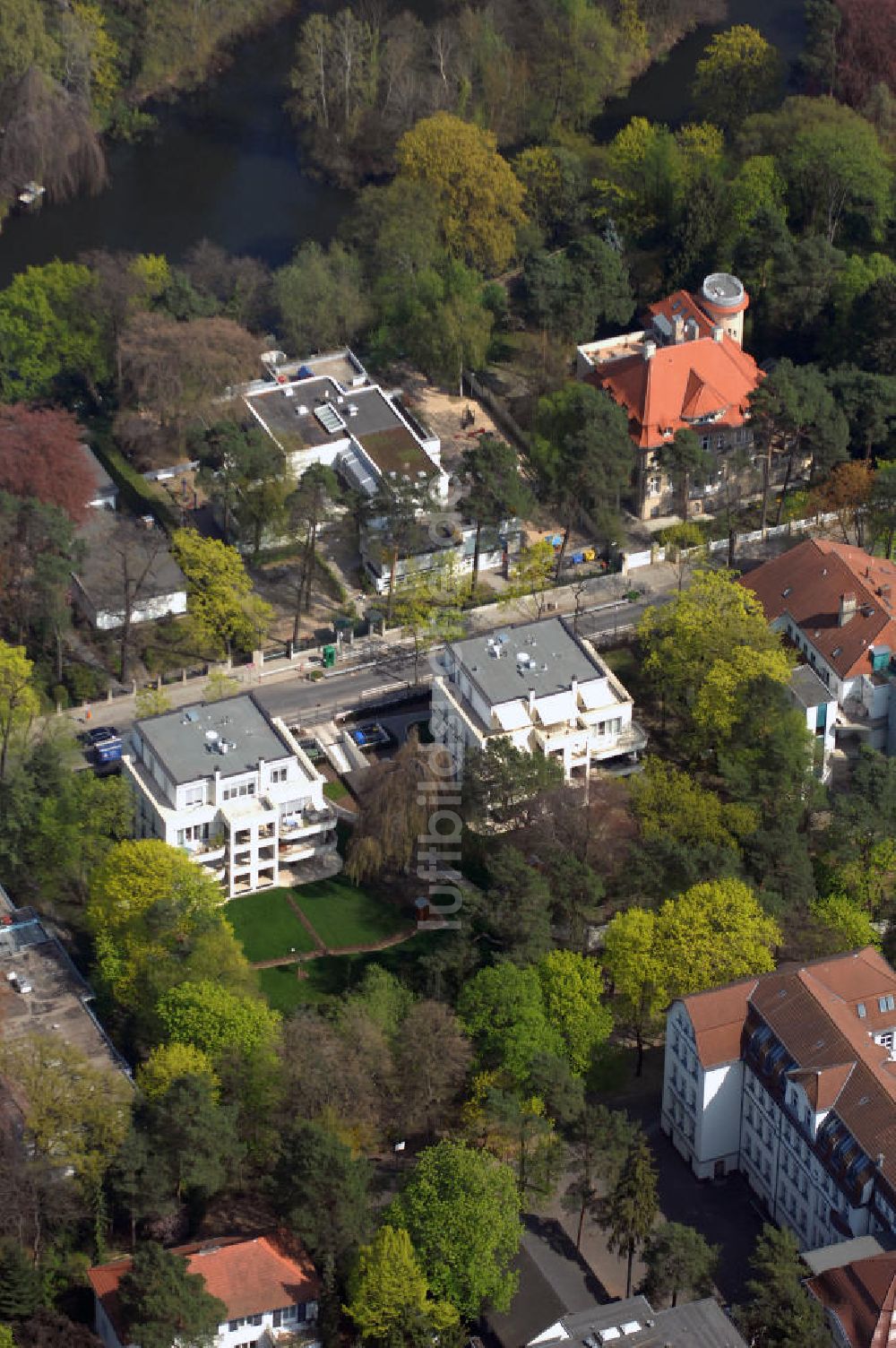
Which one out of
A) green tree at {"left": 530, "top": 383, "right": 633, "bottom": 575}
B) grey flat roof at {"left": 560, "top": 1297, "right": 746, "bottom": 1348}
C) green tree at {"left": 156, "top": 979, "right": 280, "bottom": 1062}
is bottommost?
grey flat roof at {"left": 560, "top": 1297, "right": 746, "bottom": 1348}

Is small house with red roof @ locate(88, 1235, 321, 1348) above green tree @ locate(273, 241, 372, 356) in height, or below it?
below

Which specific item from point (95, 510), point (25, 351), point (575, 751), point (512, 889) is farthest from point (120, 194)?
point (512, 889)

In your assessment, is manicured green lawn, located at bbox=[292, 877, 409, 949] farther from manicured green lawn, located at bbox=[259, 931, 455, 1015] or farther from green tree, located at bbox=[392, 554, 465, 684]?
green tree, located at bbox=[392, 554, 465, 684]

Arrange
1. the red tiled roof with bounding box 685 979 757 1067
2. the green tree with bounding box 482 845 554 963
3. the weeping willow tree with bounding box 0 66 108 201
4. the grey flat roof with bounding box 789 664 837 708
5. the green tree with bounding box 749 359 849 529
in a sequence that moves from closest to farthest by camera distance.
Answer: the red tiled roof with bounding box 685 979 757 1067
the green tree with bounding box 482 845 554 963
the grey flat roof with bounding box 789 664 837 708
the green tree with bounding box 749 359 849 529
the weeping willow tree with bounding box 0 66 108 201

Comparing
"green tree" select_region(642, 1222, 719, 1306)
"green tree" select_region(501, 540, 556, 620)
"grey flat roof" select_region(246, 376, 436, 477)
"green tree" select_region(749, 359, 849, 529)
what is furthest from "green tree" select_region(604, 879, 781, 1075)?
"grey flat roof" select_region(246, 376, 436, 477)

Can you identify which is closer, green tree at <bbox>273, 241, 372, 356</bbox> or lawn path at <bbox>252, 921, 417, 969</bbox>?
lawn path at <bbox>252, 921, 417, 969</bbox>

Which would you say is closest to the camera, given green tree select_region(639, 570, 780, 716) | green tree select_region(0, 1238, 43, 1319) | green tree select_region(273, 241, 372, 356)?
green tree select_region(0, 1238, 43, 1319)

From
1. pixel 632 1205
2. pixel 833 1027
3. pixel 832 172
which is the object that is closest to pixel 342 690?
pixel 833 1027
